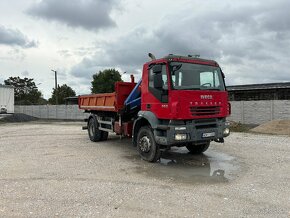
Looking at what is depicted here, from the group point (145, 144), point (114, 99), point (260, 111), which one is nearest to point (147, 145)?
point (145, 144)

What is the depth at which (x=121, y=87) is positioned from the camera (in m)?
11.5

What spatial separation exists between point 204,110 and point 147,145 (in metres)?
1.93

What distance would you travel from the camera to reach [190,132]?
8633 millimetres

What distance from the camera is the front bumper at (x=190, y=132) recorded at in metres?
8.49

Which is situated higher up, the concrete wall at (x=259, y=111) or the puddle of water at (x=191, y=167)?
the concrete wall at (x=259, y=111)

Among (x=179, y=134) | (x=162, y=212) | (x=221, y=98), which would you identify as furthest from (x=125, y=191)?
(x=221, y=98)

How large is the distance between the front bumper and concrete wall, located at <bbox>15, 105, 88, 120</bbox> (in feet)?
87.3

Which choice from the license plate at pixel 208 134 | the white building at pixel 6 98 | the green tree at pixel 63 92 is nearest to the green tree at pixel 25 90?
the green tree at pixel 63 92

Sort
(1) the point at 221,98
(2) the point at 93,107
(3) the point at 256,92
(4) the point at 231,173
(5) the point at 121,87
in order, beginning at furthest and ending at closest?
(3) the point at 256,92 → (2) the point at 93,107 → (5) the point at 121,87 → (1) the point at 221,98 → (4) the point at 231,173

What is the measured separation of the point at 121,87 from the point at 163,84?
3.04 meters

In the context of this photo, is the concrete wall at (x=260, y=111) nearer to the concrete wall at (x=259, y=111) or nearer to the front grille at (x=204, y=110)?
the concrete wall at (x=259, y=111)

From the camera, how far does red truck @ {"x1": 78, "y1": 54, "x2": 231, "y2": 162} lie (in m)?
8.52

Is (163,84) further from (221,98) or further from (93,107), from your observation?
(93,107)

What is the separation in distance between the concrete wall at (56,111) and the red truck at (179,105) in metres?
25.8
